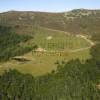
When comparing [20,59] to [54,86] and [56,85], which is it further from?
[54,86]

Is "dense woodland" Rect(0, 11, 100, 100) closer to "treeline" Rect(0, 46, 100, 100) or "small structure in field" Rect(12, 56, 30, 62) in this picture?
"treeline" Rect(0, 46, 100, 100)

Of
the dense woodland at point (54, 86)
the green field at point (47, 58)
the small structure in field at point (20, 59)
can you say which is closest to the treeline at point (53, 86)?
the dense woodland at point (54, 86)

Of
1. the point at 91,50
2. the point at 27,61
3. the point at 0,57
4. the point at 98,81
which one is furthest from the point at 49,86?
the point at 0,57

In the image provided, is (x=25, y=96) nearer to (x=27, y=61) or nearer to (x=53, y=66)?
(x=53, y=66)

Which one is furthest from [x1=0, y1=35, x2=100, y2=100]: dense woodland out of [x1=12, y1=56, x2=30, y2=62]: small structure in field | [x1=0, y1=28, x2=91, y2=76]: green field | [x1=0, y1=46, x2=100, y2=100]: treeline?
[x1=12, y1=56, x2=30, y2=62]: small structure in field

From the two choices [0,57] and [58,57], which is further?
[0,57]

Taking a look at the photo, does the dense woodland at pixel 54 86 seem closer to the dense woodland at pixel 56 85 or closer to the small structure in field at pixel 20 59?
the dense woodland at pixel 56 85

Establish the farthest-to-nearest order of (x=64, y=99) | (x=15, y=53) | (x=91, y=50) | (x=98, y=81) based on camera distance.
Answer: (x=15, y=53)
(x=91, y=50)
(x=98, y=81)
(x=64, y=99)
